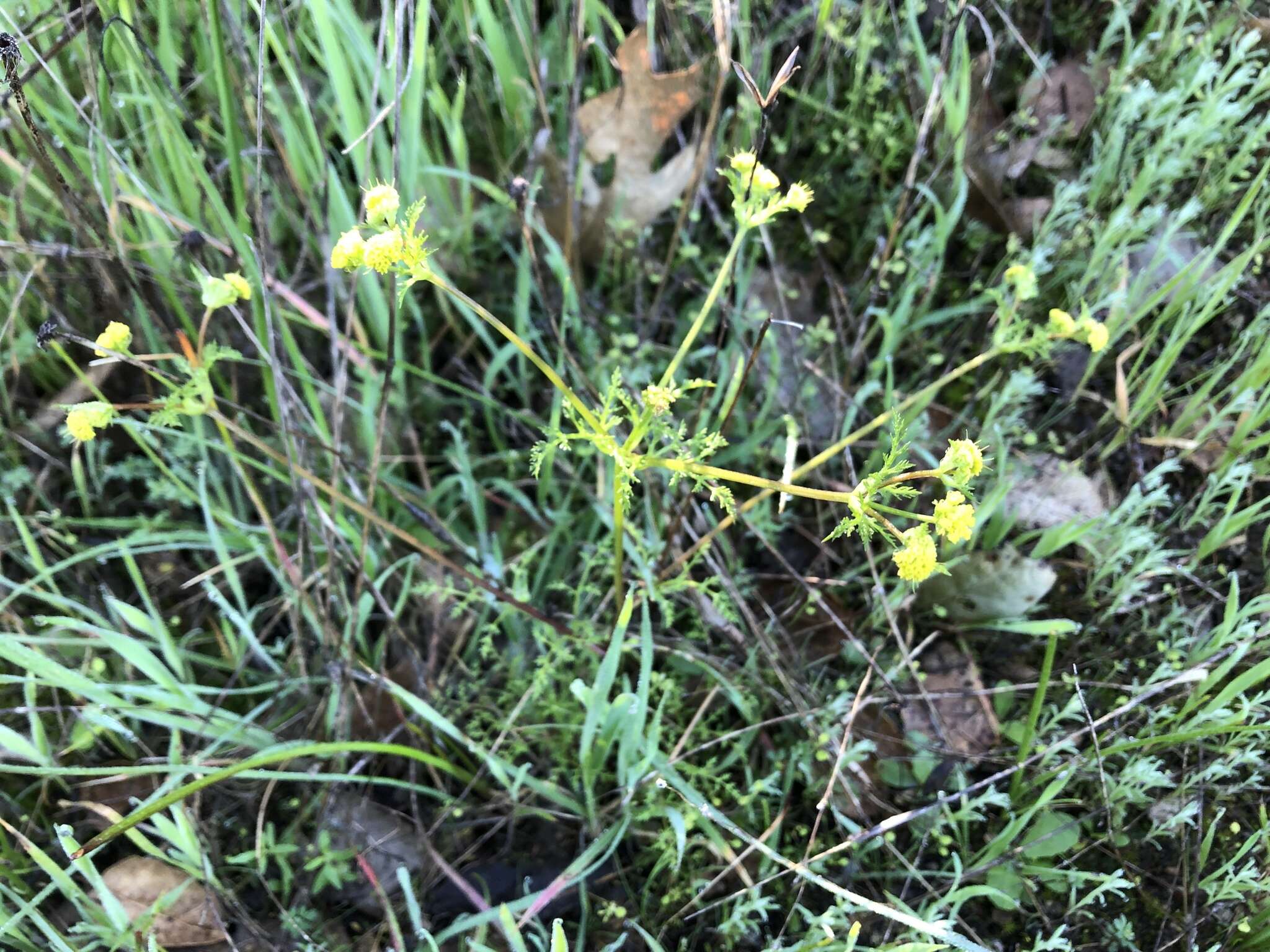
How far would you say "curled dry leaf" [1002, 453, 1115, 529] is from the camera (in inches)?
65.9

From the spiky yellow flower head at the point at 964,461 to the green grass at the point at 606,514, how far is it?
27 centimetres

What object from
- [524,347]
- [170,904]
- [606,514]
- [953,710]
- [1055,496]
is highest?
[524,347]

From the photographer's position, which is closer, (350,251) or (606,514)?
(350,251)

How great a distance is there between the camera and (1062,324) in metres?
1.24


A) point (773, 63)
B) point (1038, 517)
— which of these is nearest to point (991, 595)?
point (1038, 517)

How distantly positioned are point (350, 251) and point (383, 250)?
0.06 m

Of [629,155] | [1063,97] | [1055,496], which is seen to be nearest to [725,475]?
[1055,496]

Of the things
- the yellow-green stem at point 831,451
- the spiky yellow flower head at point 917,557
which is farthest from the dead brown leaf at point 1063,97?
the spiky yellow flower head at point 917,557

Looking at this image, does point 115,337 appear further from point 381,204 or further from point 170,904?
point 170,904

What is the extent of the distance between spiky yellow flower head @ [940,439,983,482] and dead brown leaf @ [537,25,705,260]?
106 centimetres

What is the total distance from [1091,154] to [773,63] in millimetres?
775

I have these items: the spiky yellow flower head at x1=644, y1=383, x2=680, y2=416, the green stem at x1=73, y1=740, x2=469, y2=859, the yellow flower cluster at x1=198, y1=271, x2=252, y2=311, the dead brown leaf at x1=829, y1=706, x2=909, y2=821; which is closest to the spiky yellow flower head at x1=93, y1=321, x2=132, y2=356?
the yellow flower cluster at x1=198, y1=271, x2=252, y2=311

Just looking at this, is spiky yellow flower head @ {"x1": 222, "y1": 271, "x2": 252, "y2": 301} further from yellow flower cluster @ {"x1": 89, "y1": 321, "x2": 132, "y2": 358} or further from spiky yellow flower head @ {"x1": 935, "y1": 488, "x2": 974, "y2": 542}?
spiky yellow flower head @ {"x1": 935, "y1": 488, "x2": 974, "y2": 542}

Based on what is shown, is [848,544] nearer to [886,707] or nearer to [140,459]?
[886,707]
